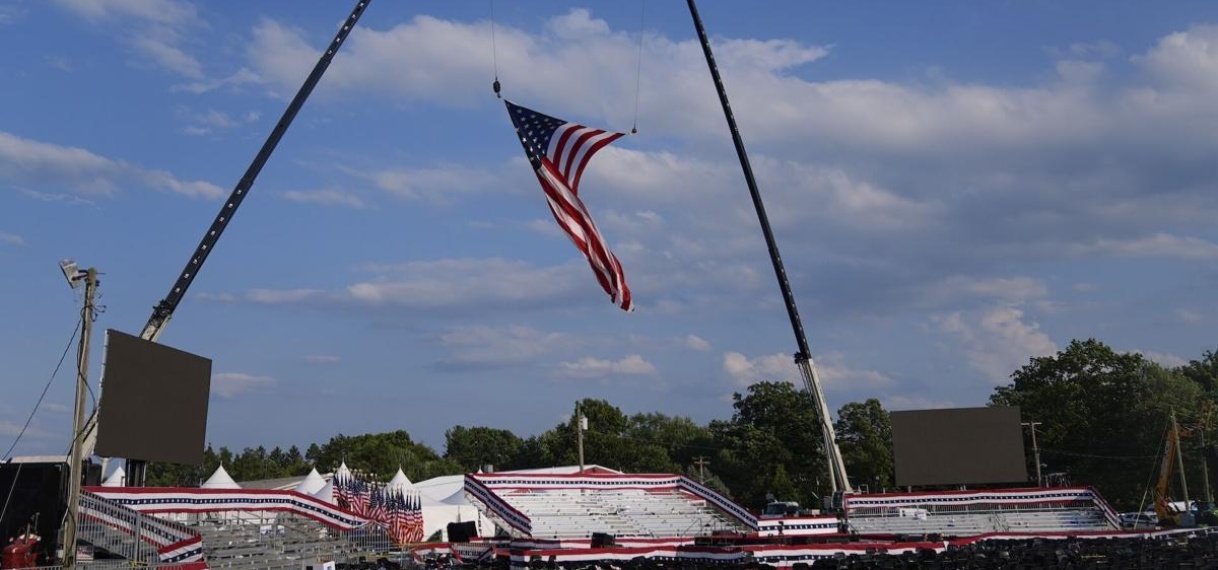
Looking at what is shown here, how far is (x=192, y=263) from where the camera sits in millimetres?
47562

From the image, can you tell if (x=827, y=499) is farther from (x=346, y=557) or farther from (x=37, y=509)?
(x=37, y=509)

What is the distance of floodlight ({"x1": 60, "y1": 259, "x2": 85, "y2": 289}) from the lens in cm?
2700

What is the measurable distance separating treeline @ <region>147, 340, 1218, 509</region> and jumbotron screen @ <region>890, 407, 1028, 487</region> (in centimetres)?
1300

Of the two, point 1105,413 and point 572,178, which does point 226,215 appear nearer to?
point 572,178

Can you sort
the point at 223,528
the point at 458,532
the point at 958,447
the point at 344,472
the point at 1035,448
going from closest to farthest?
1. the point at 223,528
2. the point at 458,532
3. the point at 344,472
4. the point at 958,447
5. the point at 1035,448

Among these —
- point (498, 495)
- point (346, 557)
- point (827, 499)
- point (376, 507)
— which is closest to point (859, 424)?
point (827, 499)

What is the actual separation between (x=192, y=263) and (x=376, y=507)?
14.0 m

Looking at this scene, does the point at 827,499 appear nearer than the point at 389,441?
Yes

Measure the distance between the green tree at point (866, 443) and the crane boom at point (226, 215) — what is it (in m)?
57.9

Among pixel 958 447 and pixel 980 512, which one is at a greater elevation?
pixel 958 447

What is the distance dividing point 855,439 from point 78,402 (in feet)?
270

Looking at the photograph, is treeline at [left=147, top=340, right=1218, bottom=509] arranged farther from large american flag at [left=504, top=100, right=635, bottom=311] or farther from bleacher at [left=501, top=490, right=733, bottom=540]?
large american flag at [left=504, top=100, right=635, bottom=311]

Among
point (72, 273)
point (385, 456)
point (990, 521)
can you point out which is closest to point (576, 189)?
point (72, 273)

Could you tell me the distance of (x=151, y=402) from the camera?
38750mm
